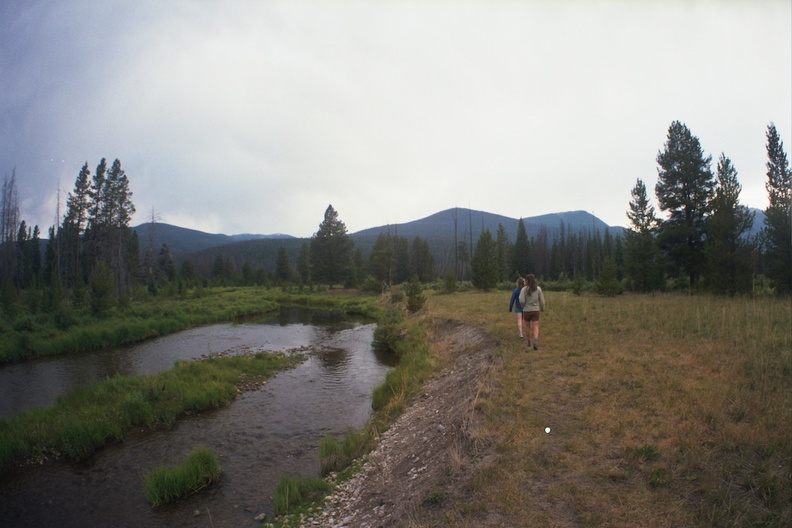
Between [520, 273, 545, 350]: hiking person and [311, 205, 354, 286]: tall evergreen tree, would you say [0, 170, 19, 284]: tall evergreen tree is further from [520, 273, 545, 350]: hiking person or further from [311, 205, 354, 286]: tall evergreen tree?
[520, 273, 545, 350]: hiking person

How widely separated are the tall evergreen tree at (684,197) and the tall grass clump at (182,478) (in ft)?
104

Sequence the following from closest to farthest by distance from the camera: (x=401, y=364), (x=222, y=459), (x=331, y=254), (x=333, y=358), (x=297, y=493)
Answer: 1. (x=297, y=493)
2. (x=222, y=459)
3. (x=401, y=364)
4. (x=333, y=358)
5. (x=331, y=254)

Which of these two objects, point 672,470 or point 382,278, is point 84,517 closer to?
point 672,470

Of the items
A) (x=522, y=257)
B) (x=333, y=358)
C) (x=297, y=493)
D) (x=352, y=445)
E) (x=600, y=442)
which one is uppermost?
(x=522, y=257)

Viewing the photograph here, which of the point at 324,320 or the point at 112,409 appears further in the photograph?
the point at 324,320

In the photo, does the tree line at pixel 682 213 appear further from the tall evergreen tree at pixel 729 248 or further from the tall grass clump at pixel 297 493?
the tall grass clump at pixel 297 493

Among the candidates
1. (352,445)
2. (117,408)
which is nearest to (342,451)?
(352,445)

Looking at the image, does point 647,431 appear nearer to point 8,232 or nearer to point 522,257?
point 8,232

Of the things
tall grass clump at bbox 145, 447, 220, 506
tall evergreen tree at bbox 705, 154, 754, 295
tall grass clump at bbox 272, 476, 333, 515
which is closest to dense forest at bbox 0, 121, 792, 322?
tall evergreen tree at bbox 705, 154, 754, 295

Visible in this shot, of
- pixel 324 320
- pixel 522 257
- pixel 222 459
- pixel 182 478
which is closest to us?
pixel 182 478

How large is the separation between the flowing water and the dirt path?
167 centimetres

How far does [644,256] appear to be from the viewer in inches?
1129

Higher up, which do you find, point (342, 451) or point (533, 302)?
point (533, 302)

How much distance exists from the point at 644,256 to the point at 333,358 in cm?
2422
